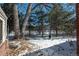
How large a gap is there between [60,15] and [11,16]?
1.06 m

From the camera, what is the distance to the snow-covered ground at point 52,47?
4.92m

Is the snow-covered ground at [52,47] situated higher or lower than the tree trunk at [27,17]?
lower

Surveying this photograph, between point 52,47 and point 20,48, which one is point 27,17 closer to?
point 20,48

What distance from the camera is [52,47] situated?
4930 millimetres

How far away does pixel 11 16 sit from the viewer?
492 cm

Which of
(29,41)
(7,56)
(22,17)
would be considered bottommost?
(7,56)

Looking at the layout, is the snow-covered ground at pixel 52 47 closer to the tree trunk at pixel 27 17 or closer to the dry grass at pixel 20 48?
the dry grass at pixel 20 48

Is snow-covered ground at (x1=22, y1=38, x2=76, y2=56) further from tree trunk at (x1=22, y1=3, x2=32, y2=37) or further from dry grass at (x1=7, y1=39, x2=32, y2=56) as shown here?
tree trunk at (x1=22, y1=3, x2=32, y2=37)

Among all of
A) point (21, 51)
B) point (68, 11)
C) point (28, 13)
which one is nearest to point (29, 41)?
point (21, 51)

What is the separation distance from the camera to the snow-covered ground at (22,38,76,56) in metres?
4.92

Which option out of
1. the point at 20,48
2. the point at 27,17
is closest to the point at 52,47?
the point at 20,48

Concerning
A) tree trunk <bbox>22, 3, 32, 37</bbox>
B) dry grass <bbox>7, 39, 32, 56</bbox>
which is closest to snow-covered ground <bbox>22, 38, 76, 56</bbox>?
dry grass <bbox>7, 39, 32, 56</bbox>

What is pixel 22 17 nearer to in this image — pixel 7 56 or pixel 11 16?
pixel 11 16

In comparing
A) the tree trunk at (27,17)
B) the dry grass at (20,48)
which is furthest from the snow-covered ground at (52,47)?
the tree trunk at (27,17)
